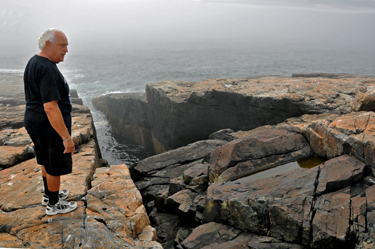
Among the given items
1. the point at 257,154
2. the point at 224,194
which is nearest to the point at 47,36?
the point at 224,194

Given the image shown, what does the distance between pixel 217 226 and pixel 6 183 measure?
206 inches

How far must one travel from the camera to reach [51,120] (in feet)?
13.5

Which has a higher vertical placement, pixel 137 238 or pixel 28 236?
pixel 28 236

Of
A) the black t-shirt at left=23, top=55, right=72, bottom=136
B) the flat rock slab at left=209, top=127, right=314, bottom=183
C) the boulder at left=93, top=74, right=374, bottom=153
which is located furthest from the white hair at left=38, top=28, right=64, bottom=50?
the boulder at left=93, top=74, right=374, bottom=153

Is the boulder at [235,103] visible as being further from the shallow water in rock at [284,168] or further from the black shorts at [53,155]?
the black shorts at [53,155]

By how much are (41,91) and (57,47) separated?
779 millimetres

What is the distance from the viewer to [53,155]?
14.3ft

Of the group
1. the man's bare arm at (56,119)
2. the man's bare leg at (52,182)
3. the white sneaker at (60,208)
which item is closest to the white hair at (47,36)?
the man's bare arm at (56,119)

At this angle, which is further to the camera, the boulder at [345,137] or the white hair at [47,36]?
the boulder at [345,137]

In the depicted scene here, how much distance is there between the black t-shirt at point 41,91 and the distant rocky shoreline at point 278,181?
3.91 metres

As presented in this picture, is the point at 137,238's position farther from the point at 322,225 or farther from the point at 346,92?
the point at 346,92

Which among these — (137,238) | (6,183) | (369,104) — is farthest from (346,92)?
(6,183)

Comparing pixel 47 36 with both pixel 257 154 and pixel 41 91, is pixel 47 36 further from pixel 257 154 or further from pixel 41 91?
pixel 257 154

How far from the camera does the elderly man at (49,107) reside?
405 cm
